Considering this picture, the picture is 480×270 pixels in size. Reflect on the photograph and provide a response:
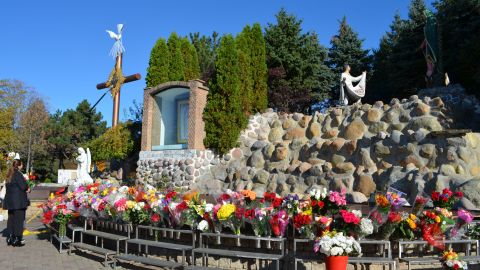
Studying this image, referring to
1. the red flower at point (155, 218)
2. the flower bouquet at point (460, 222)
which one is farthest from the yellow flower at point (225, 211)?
the flower bouquet at point (460, 222)

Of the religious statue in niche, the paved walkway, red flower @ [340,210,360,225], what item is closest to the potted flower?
red flower @ [340,210,360,225]

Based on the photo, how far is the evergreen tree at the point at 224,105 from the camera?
1488cm

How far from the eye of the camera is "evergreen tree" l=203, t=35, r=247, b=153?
14883mm

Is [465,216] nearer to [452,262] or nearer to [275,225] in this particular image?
[452,262]

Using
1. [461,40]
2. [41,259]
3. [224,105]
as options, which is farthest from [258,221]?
[461,40]

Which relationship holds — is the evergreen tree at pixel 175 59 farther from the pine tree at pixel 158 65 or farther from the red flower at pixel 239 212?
the red flower at pixel 239 212

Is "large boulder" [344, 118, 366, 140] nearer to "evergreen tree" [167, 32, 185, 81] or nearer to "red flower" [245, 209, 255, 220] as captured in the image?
"red flower" [245, 209, 255, 220]

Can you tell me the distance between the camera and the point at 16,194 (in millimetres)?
8766

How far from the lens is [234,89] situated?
49.2 ft

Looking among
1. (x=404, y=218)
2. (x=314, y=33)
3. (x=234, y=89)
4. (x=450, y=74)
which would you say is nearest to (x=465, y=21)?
(x=450, y=74)

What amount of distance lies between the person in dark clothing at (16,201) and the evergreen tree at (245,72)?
8.82 m

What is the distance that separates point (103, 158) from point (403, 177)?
12.8 meters

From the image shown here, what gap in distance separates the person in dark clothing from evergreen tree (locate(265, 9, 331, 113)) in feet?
45.4

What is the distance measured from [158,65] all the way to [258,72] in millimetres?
4384
